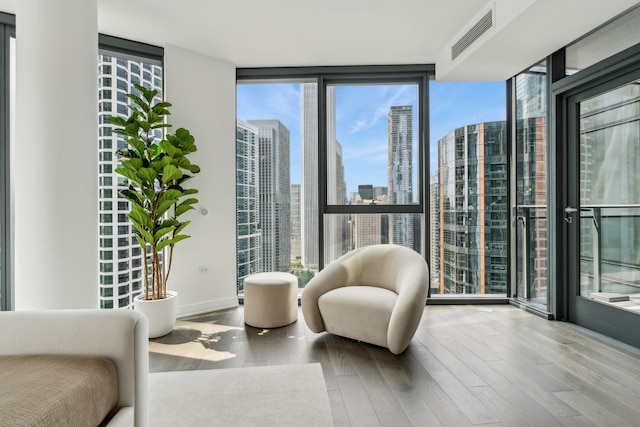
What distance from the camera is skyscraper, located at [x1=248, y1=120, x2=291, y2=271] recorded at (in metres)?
4.23

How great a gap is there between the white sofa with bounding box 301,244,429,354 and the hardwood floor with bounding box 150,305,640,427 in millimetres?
147

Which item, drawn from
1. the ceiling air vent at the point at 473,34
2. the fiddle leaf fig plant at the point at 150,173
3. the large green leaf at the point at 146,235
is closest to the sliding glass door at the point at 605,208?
the ceiling air vent at the point at 473,34

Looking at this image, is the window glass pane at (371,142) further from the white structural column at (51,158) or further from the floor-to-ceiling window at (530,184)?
the white structural column at (51,158)

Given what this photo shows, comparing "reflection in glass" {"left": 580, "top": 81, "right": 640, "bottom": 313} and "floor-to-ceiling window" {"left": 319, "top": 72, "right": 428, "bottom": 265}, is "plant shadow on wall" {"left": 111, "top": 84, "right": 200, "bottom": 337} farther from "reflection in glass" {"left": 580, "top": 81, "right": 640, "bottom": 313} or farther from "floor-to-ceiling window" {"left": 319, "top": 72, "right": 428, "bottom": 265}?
"reflection in glass" {"left": 580, "top": 81, "right": 640, "bottom": 313}

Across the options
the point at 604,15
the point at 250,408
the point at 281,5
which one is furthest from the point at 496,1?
the point at 250,408

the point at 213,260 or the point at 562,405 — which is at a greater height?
the point at 213,260

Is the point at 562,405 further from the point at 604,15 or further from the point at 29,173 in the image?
the point at 29,173

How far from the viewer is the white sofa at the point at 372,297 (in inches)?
100.0

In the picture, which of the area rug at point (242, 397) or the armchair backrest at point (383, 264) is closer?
the area rug at point (242, 397)

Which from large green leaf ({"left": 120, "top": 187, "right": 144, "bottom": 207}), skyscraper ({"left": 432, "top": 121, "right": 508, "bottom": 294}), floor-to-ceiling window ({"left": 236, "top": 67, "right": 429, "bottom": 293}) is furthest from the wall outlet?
skyscraper ({"left": 432, "top": 121, "right": 508, "bottom": 294})

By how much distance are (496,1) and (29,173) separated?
3554 mm

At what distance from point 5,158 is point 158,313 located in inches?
72.1

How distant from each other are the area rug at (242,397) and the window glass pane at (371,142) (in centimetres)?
232

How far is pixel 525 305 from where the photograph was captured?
378cm
